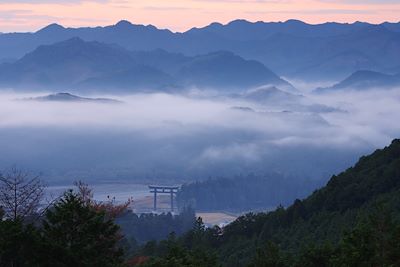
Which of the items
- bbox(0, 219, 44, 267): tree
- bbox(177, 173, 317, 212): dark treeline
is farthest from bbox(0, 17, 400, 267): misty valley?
bbox(177, 173, 317, 212): dark treeline

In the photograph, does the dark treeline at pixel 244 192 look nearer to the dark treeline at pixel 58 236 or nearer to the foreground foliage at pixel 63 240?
the dark treeline at pixel 58 236

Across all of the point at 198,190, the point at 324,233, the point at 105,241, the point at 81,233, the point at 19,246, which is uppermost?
the point at 198,190

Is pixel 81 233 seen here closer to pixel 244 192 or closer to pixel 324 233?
pixel 324 233

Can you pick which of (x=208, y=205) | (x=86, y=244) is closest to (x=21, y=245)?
(x=86, y=244)

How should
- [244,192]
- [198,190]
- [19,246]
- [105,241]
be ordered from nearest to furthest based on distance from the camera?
[19,246] → [105,241] → [198,190] → [244,192]

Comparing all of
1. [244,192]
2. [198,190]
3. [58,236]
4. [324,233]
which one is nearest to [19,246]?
[58,236]

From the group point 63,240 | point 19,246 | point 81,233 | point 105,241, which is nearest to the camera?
point 19,246

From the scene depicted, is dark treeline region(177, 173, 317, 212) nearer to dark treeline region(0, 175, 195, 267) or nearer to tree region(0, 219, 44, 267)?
dark treeline region(0, 175, 195, 267)
